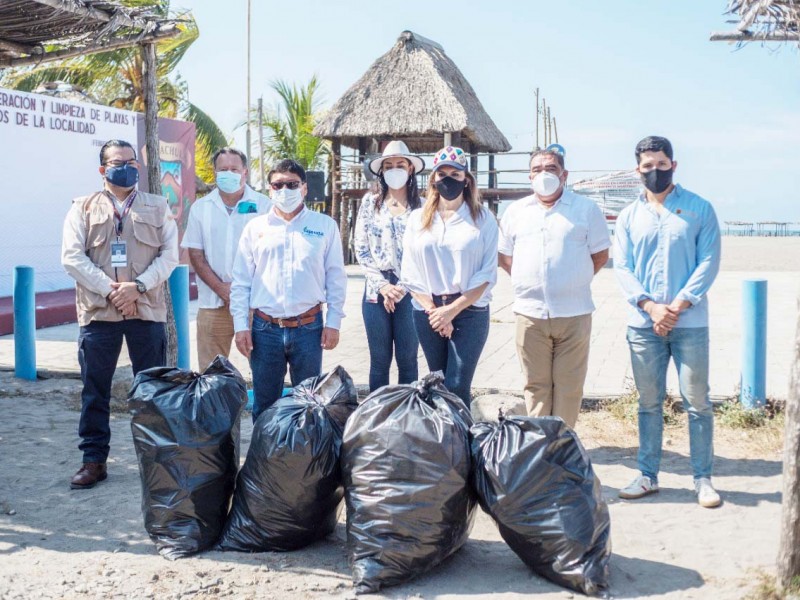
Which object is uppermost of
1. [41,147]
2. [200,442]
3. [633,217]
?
[41,147]

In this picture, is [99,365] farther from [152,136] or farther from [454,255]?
[152,136]

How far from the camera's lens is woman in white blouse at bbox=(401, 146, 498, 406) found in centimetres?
458

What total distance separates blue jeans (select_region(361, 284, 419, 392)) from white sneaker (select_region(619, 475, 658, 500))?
52.4 inches

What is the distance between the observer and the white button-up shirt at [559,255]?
4691 millimetres

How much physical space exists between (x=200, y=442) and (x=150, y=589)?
0.65m

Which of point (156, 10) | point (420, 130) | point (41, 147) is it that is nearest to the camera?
point (156, 10)

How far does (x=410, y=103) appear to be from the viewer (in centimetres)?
2453

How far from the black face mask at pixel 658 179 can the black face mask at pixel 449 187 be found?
3.25 feet

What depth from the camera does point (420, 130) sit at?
949 inches

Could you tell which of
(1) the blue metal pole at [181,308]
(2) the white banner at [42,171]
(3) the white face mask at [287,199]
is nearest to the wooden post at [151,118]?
(1) the blue metal pole at [181,308]

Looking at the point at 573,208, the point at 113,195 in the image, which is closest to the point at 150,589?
the point at 113,195

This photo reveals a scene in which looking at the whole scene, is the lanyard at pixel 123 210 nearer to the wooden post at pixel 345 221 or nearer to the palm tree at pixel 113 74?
the palm tree at pixel 113 74

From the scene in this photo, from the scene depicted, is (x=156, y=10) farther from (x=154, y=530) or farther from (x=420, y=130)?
(x=420, y=130)

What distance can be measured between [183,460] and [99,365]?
1.32 m
